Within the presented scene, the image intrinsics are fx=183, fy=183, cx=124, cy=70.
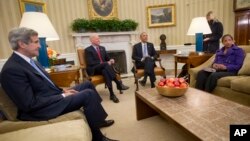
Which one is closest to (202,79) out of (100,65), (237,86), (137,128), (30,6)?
(237,86)

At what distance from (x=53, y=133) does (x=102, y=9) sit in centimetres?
415

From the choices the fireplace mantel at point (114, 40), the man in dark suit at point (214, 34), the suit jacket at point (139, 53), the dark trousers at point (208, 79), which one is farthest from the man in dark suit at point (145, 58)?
the man in dark suit at point (214, 34)

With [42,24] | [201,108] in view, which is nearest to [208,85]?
[201,108]

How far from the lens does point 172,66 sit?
565 cm

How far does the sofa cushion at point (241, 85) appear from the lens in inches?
88.0

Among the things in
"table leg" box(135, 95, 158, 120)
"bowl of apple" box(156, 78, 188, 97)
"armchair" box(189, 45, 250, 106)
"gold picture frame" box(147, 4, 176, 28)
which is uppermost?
"gold picture frame" box(147, 4, 176, 28)

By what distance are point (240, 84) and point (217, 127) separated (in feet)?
4.23

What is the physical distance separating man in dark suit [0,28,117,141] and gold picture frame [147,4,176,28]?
13.3 ft

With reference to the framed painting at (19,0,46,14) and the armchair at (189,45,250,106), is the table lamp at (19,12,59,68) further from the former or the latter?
the armchair at (189,45,250,106)

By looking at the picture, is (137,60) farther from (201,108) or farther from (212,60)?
(201,108)

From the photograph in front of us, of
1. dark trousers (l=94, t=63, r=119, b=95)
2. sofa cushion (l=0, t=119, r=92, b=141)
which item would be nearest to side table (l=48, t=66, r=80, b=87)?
dark trousers (l=94, t=63, r=119, b=95)

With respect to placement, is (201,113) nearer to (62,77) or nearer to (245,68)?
(245,68)

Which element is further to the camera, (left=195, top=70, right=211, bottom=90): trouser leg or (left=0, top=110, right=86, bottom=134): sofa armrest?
(left=195, top=70, right=211, bottom=90): trouser leg

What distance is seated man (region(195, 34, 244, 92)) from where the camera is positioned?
2.68m
